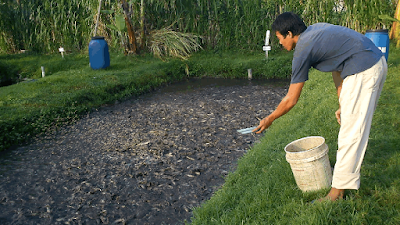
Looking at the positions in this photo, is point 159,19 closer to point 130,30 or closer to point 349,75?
point 130,30

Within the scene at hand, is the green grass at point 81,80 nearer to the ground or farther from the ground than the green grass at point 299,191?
farther from the ground

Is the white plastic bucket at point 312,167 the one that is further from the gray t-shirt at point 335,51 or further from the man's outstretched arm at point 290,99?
the gray t-shirt at point 335,51

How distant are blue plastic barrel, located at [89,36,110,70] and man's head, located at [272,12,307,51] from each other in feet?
30.2

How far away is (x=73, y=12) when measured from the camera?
14.4 meters

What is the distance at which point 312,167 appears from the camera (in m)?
3.38

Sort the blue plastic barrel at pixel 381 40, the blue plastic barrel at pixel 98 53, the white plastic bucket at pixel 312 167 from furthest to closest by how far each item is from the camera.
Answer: the blue plastic barrel at pixel 98 53 → the blue plastic barrel at pixel 381 40 → the white plastic bucket at pixel 312 167

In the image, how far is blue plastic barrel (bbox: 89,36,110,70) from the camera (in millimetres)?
11438

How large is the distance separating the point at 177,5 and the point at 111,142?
902 centimetres

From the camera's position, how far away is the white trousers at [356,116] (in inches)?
115

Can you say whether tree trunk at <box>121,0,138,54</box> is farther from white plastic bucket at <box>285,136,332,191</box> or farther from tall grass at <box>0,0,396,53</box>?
white plastic bucket at <box>285,136,332,191</box>

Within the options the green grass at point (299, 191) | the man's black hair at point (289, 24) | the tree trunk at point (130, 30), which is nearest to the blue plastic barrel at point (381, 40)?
the green grass at point (299, 191)

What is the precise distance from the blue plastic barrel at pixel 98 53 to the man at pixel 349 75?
936 centimetres

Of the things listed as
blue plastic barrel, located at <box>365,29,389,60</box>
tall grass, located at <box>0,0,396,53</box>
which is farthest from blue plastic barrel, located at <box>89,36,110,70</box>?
blue plastic barrel, located at <box>365,29,389,60</box>

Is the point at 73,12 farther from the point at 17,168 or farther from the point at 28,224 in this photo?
the point at 28,224
